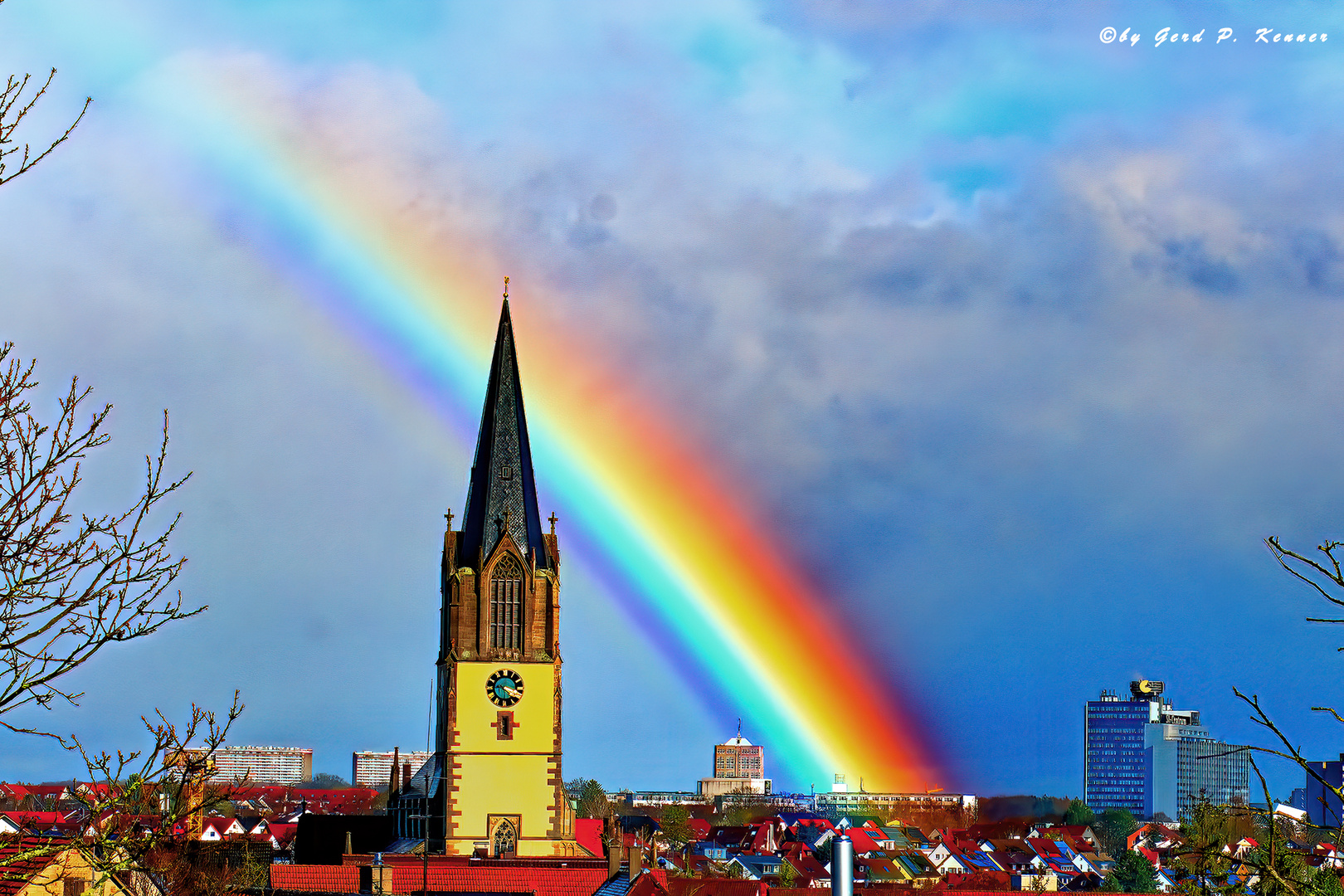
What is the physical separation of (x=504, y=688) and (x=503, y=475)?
8.06 metres

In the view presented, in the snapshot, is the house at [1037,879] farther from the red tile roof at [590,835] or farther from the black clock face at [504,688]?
the black clock face at [504,688]

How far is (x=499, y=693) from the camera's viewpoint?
59.4 meters

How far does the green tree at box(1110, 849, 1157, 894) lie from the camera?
89119 mm

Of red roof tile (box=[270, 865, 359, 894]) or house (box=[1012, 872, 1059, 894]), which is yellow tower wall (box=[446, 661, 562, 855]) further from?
house (box=[1012, 872, 1059, 894])

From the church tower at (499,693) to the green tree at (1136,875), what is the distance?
41918 mm

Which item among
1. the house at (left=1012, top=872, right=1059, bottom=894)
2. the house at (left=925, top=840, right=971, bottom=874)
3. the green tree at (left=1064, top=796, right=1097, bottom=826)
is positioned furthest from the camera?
the green tree at (left=1064, top=796, right=1097, bottom=826)

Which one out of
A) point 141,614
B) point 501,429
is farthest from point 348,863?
point 141,614

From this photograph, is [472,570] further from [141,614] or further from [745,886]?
[141,614]

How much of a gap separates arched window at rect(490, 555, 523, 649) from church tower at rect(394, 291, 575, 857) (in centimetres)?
3

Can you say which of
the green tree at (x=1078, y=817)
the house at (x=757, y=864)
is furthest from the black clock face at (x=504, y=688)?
the green tree at (x=1078, y=817)

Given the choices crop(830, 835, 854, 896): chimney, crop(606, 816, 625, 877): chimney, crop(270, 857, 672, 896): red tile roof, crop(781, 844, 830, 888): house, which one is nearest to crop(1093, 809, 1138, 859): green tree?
crop(781, 844, 830, 888): house

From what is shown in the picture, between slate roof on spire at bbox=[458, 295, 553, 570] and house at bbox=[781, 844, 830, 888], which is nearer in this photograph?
slate roof on spire at bbox=[458, 295, 553, 570]

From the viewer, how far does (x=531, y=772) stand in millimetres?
58812

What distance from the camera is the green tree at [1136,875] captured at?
89.1m
